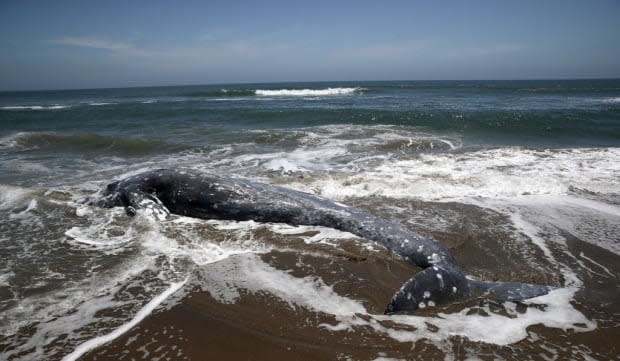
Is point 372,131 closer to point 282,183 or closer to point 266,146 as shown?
point 266,146

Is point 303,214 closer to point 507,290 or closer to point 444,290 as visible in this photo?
point 444,290

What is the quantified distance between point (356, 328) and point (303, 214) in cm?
232

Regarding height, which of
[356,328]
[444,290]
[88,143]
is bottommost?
[356,328]

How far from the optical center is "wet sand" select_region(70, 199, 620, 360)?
2.69 m

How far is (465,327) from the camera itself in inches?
117

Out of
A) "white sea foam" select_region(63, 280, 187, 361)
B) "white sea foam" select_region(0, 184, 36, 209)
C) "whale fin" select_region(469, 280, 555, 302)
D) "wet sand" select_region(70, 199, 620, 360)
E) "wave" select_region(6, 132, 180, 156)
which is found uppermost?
"wave" select_region(6, 132, 180, 156)

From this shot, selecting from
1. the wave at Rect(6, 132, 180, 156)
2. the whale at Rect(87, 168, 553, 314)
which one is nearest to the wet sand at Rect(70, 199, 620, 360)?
the whale at Rect(87, 168, 553, 314)

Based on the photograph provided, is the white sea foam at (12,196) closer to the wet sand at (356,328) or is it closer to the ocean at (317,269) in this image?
the ocean at (317,269)

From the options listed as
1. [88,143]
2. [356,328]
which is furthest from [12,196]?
[88,143]

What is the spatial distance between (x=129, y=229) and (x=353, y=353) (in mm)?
3783

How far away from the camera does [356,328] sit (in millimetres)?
2971

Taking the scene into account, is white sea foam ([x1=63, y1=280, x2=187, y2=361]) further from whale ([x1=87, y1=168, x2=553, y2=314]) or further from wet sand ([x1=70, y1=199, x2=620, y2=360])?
whale ([x1=87, y1=168, x2=553, y2=314])

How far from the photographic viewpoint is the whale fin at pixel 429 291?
319cm

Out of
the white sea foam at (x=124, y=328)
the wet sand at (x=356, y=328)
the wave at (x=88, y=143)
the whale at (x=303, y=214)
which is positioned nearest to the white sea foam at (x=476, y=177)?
the whale at (x=303, y=214)
